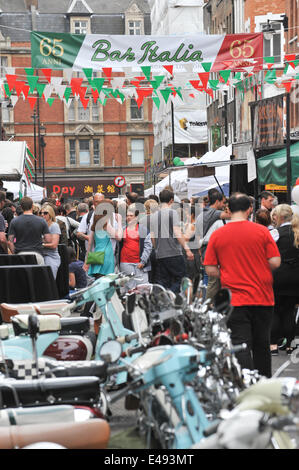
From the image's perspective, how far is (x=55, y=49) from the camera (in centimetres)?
1530

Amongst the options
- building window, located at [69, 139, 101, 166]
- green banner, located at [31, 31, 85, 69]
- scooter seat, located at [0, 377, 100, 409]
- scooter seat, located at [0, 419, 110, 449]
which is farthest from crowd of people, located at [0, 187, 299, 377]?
building window, located at [69, 139, 101, 166]

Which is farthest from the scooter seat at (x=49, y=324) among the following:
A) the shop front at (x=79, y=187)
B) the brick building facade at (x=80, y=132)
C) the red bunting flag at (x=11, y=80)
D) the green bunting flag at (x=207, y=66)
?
the brick building facade at (x=80, y=132)

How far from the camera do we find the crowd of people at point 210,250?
6.88 metres

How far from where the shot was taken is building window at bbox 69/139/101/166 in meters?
72.5

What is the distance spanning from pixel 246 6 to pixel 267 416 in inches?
1409

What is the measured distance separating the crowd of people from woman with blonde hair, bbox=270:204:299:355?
11 millimetres

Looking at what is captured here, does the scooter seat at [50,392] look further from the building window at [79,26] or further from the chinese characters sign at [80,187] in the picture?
the building window at [79,26]

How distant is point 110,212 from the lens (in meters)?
11.8

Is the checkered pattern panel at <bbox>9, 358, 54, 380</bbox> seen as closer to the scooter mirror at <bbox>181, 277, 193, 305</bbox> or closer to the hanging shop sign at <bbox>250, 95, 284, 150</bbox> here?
the scooter mirror at <bbox>181, 277, 193, 305</bbox>

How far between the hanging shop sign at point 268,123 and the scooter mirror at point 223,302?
32.0ft

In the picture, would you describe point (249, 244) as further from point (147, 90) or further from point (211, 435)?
point (147, 90)

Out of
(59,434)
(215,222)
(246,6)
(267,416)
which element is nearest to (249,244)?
(59,434)

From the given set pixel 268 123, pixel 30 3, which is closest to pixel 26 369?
pixel 268 123

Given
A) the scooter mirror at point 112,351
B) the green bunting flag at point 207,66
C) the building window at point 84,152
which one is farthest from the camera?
the building window at point 84,152
